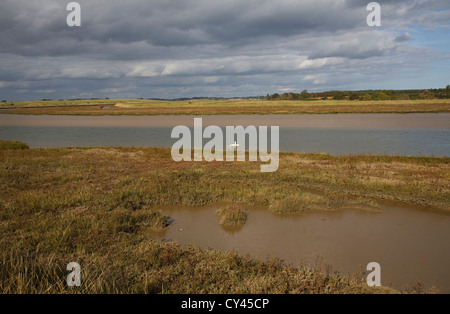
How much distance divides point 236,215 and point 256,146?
862 inches

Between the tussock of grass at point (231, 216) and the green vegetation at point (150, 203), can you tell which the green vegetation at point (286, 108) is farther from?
the tussock of grass at point (231, 216)

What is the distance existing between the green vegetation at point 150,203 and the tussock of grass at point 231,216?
1.59 m

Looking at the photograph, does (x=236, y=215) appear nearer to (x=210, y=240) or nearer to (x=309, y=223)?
(x=210, y=240)

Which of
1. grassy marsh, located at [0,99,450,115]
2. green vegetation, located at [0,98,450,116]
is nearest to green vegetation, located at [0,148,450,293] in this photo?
green vegetation, located at [0,98,450,116]

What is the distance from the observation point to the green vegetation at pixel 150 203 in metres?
6.38

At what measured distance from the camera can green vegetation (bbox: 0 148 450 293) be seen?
6.38 metres

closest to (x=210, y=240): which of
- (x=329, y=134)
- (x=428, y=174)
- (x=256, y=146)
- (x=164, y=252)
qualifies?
(x=164, y=252)

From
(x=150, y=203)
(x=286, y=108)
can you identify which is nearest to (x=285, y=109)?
(x=286, y=108)

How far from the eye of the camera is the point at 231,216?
38.1 ft

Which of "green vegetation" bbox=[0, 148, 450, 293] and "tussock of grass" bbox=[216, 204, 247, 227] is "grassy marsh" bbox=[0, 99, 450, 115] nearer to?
"green vegetation" bbox=[0, 148, 450, 293]

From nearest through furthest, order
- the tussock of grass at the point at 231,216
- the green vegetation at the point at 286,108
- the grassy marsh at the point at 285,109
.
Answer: the tussock of grass at the point at 231,216
the grassy marsh at the point at 285,109
the green vegetation at the point at 286,108

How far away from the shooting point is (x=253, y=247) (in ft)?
31.3

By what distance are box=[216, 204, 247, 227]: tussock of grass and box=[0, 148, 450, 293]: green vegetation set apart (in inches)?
62.5

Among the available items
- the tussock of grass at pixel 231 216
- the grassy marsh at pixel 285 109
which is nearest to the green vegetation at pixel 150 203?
the tussock of grass at pixel 231 216
